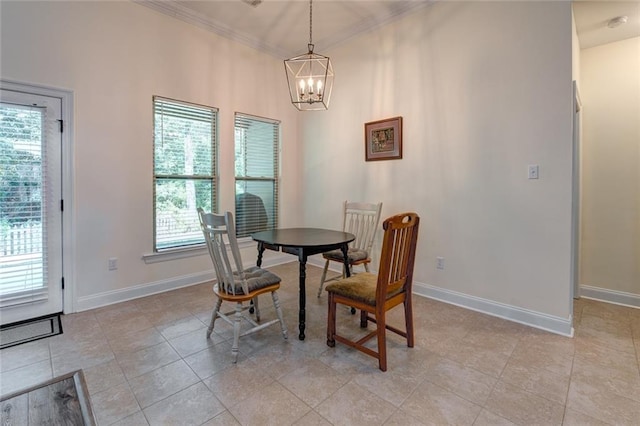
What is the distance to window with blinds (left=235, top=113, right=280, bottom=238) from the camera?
13.3 feet

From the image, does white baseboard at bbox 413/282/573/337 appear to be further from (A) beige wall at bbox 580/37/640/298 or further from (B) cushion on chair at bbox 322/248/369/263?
(A) beige wall at bbox 580/37/640/298

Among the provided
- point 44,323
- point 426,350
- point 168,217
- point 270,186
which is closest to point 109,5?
point 168,217

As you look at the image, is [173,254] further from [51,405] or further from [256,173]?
[51,405]

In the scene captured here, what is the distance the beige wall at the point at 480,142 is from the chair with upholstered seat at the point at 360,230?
0.37m

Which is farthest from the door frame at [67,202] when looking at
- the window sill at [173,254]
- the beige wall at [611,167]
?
the beige wall at [611,167]

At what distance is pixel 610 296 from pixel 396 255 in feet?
9.43

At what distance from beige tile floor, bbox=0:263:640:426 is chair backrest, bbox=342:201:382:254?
3.06 feet

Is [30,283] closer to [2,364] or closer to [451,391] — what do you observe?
[2,364]

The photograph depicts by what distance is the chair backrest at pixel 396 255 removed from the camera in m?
1.81

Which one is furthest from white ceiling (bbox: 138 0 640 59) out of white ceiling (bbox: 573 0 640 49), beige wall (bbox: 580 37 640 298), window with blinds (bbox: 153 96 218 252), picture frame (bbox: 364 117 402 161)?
picture frame (bbox: 364 117 402 161)

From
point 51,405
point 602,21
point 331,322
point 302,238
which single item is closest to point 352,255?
point 302,238

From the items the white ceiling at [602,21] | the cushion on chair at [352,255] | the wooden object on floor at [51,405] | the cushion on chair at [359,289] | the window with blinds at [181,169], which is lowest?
the wooden object on floor at [51,405]

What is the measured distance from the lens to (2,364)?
6.50ft

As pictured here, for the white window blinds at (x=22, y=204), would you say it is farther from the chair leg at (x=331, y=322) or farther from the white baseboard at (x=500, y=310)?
the white baseboard at (x=500, y=310)
